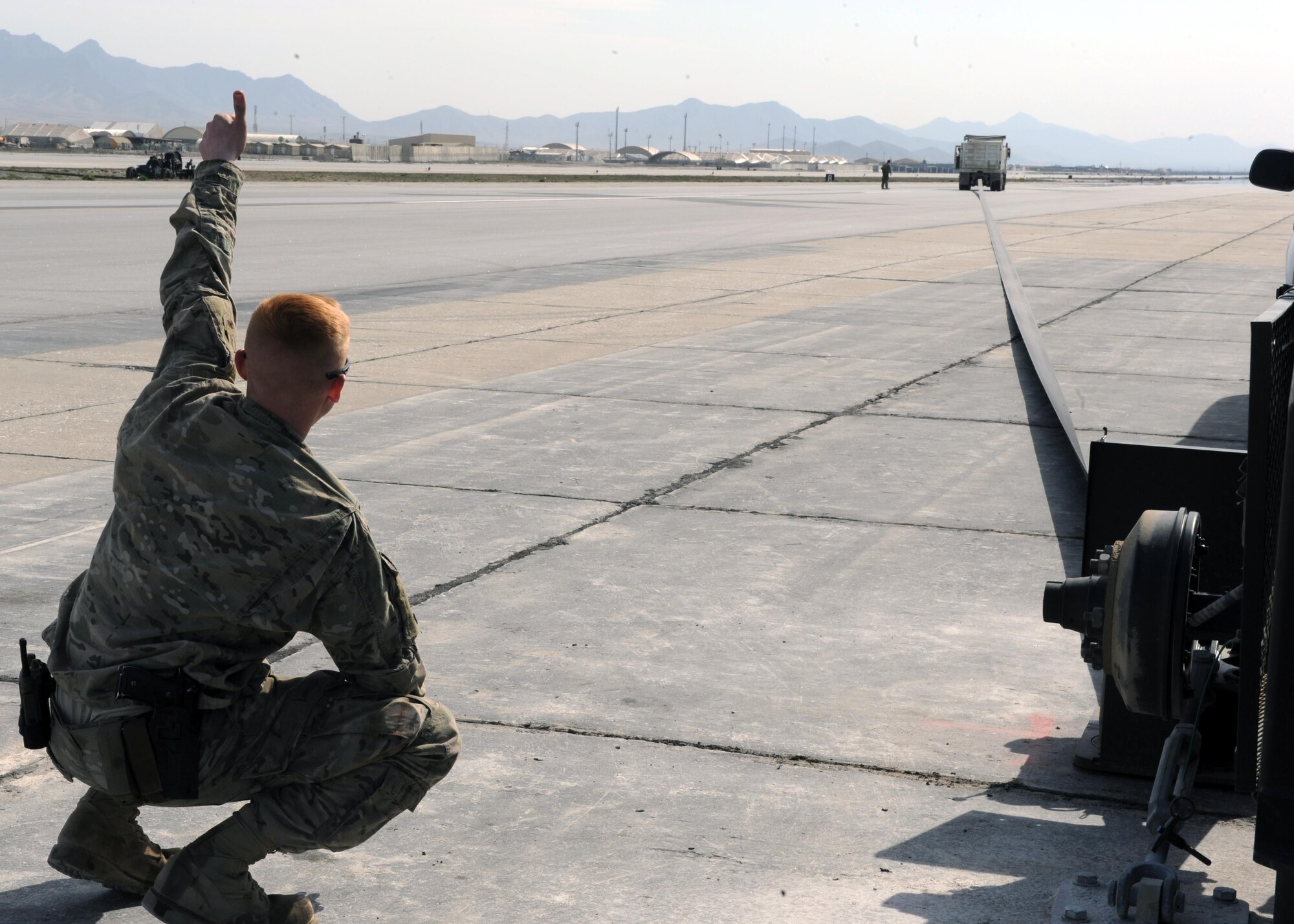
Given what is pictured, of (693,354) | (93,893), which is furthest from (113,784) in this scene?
(693,354)

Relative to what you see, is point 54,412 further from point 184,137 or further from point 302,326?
point 184,137

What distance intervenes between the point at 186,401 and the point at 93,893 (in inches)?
47.0

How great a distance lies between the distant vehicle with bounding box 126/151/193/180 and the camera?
194 feet

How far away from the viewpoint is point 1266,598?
2551mm

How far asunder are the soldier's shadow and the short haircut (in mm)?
1334

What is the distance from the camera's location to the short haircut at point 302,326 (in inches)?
113

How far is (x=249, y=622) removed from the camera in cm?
285

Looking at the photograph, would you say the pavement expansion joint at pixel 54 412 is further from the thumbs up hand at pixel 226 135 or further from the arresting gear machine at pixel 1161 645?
the arresting gear machine at pixel 1161 645

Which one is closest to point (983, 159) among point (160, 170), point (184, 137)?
point (160, 170)

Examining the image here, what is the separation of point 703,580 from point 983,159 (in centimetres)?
8927

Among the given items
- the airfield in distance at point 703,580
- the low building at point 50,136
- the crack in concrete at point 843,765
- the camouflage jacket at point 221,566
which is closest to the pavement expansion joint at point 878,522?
the airfield in distance at point 703,580

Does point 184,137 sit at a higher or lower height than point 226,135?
higher

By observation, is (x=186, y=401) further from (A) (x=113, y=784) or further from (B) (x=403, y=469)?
(B) (x=403, y=469)

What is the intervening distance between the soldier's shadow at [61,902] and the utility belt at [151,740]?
1.72 ft
